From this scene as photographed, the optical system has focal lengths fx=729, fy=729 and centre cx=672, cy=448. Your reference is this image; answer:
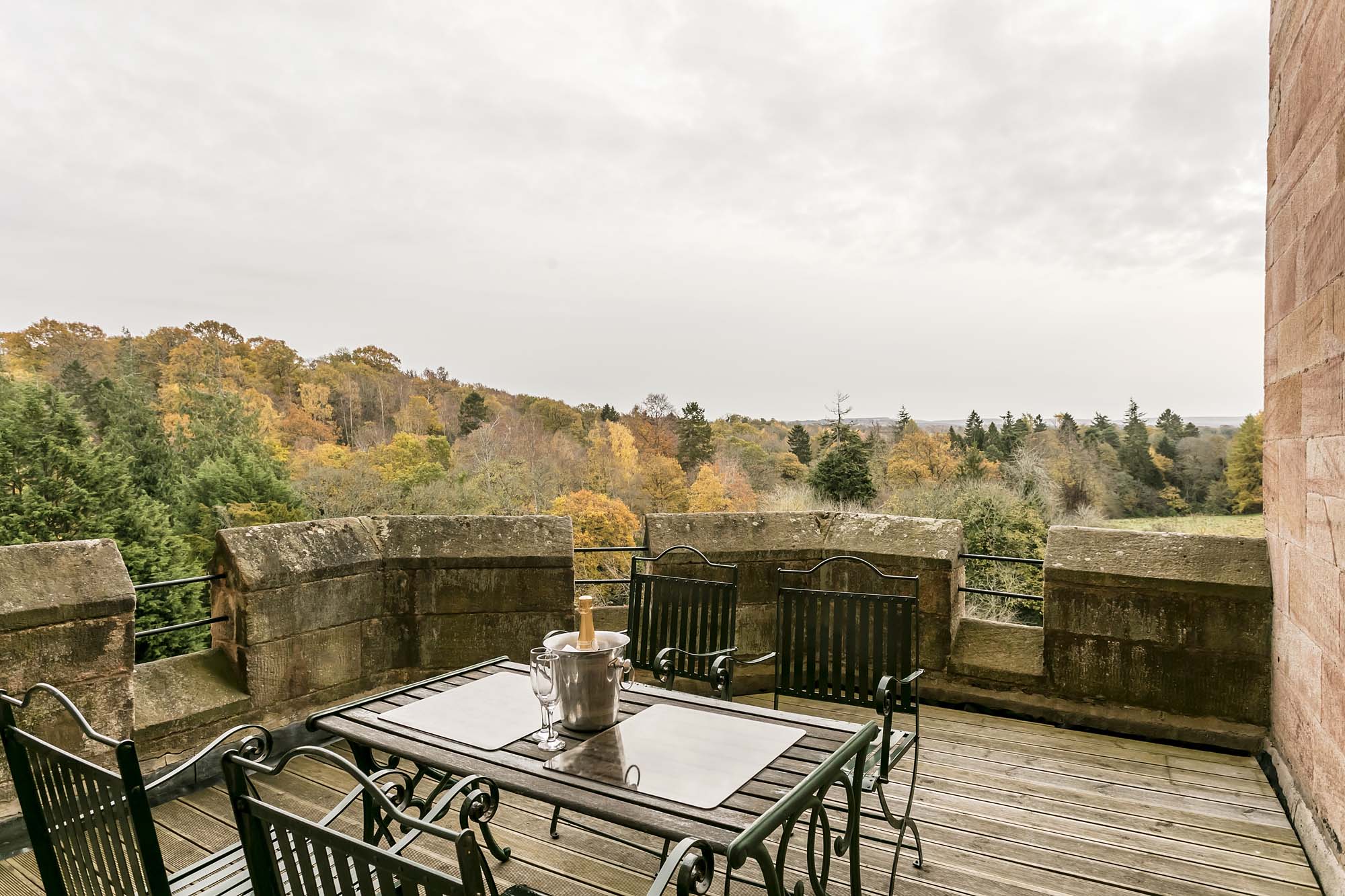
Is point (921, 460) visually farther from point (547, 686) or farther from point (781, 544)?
point (547, 686)

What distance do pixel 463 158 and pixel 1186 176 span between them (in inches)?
655

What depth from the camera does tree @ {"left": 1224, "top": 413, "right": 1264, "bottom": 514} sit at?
7.21 m

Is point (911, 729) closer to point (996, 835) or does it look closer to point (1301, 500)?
point (996, 835)

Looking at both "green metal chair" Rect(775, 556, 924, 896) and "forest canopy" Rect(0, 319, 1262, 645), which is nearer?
"green metal chair" Rect(775, 556, 924, 896)

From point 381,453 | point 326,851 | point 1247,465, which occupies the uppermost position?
point 381,453

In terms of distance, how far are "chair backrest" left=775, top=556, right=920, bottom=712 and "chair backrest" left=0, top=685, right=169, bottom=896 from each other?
206cm

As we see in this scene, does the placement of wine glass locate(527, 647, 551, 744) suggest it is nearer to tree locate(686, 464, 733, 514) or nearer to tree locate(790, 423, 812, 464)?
tree locate(686, 464, 733, 514)

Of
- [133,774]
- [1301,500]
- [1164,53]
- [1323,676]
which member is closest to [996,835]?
[1323,676]

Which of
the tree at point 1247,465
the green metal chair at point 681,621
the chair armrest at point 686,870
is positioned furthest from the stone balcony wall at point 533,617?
the tree at point 1247,465

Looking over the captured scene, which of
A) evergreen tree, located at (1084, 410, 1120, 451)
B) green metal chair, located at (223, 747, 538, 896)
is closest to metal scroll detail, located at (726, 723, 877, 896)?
green metal chair, located at (223, 747, 538, 896)

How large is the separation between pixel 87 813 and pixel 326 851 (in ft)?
1.80

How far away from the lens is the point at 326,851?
0.91 metres

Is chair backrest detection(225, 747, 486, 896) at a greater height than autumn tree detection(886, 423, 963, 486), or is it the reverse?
autumn tree detection(886, 423, 963, 486)

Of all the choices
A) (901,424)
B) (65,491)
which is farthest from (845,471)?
(65,491)
